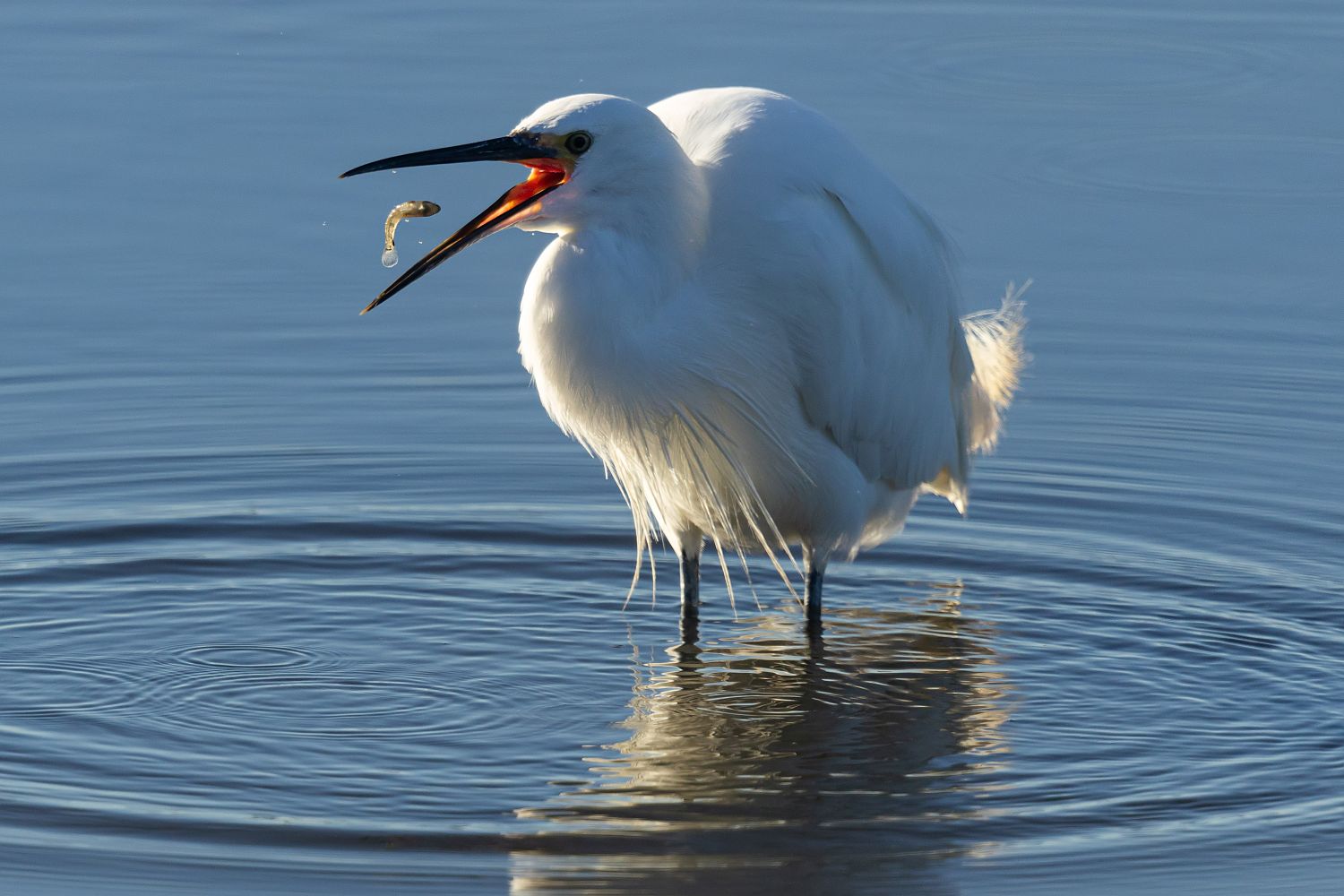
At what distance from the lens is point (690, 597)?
7.11 metres

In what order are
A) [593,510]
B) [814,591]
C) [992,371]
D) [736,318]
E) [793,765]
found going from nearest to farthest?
1. [793,765]
2. [736,318]
3. [814,591]
4. [992,371]
5. [593,510]

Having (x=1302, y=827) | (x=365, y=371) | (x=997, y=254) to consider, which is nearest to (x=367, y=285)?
(x=365, y=371)

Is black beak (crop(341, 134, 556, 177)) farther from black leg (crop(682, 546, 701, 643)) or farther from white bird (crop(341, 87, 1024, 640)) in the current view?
black leg (crop(682, 546, 701, 643))

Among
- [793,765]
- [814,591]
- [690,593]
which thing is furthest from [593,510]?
[793,765]

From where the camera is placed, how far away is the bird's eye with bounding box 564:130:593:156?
5.83m

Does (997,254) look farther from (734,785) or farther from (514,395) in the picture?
(734,785)

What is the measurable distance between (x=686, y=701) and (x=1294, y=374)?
12.7 ft

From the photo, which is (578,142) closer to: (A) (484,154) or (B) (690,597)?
(A) (484,154)

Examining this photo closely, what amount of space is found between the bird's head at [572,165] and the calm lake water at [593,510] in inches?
52.2

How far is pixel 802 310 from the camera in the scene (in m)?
6.54

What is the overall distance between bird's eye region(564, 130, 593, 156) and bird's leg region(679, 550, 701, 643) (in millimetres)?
1708

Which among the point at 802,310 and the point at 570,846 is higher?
the point at 802,310

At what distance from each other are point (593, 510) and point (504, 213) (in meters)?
2.39

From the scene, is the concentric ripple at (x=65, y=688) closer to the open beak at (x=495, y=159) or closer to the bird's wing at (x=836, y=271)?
the open beak at (x=495, y=159)
